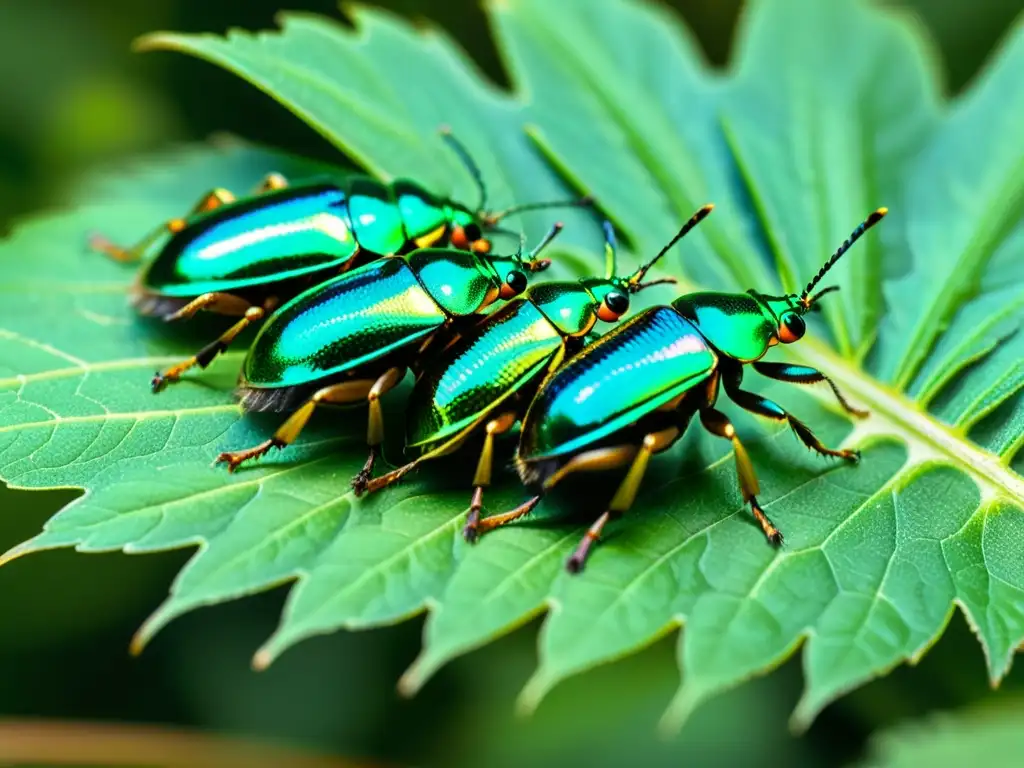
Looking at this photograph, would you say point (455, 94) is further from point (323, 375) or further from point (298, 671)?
point (298, 671)

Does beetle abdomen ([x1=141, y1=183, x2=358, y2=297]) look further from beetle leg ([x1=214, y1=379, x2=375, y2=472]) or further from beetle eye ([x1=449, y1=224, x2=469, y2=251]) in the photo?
beetle leg ([x1=214, y1=379, x2=375, y2=472])

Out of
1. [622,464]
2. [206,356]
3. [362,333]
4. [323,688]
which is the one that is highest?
[362,333]

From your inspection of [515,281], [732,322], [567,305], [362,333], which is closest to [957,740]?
[732,322]

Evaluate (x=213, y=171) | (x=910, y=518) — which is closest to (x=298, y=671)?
(x=213, y=171)

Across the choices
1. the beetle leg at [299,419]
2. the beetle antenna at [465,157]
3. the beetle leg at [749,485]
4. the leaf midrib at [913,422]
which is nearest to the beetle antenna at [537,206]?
the beetle antenna at [465,157]

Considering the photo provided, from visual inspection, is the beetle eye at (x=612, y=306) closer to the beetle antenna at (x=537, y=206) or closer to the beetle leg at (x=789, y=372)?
the beetle leg at (x=789, y=372)

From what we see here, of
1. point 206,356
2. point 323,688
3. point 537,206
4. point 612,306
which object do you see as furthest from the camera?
point 323,688

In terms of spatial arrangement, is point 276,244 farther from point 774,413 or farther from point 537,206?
point 774,413
